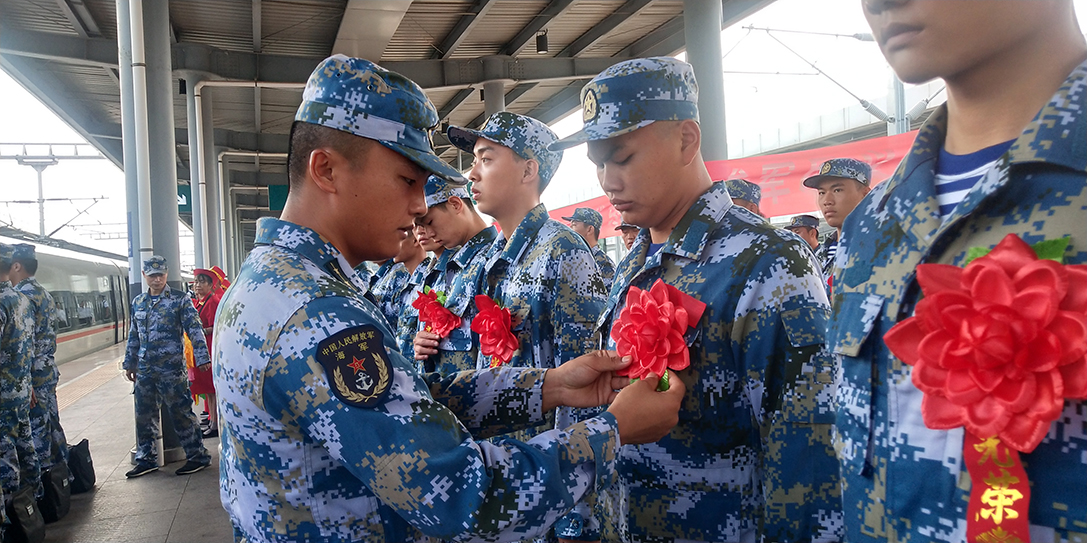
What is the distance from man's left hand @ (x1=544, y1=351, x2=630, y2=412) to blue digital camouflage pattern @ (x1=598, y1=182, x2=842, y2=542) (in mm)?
176

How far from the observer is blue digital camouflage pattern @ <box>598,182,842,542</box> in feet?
5.08

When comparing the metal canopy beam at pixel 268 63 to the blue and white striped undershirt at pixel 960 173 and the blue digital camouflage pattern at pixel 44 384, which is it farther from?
the blue and white striped undershirt at pixel 960 173

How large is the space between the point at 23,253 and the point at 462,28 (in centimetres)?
712

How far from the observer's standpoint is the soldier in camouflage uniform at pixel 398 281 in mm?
4824

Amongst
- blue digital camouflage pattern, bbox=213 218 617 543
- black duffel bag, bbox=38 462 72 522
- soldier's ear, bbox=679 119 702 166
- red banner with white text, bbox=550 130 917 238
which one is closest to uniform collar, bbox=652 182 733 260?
soldier's ear, bbox=679 119 702 166

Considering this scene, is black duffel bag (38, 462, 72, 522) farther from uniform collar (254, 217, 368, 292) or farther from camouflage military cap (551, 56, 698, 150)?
camouflage military cap (551, 56, 698, 150)

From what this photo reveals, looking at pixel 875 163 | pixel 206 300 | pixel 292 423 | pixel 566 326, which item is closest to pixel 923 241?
pixel 292 423

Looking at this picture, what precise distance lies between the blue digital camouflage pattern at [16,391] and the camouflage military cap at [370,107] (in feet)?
15.4

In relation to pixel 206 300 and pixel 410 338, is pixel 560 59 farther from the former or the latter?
pixel 410 338

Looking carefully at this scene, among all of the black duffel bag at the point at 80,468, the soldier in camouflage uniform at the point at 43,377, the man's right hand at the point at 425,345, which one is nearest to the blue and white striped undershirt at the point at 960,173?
the man's right hand at the point at 425,345

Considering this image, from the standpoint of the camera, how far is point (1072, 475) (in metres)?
0.80

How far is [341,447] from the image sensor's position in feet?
4.19

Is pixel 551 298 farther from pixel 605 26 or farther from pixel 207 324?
pixel 605 26

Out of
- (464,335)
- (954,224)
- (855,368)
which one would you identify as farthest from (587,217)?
(954,224)
